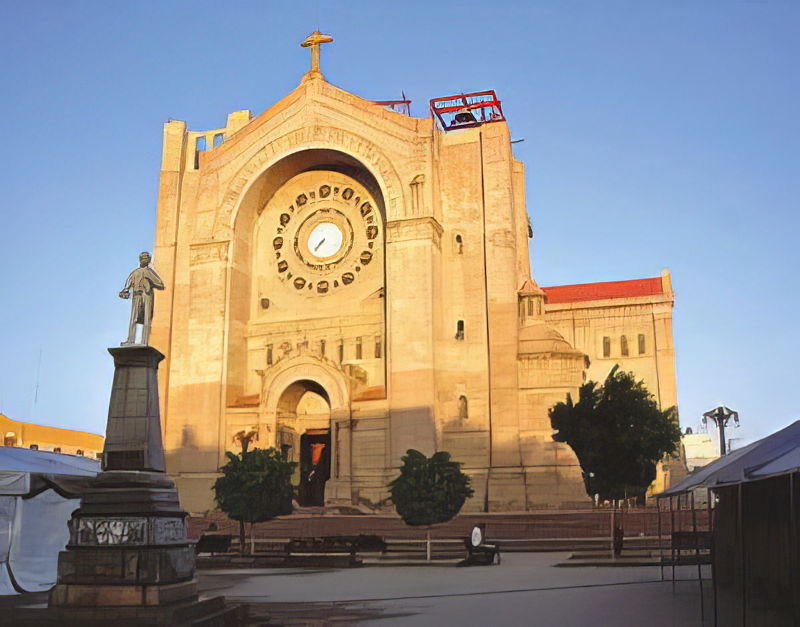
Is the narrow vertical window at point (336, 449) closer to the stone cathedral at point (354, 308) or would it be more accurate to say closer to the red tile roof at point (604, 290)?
the stone cathedral at point (354, 308)

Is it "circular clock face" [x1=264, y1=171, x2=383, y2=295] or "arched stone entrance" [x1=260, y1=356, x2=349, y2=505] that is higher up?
"circular clock face" [x1=264, y1=171, x2=383, y2=295]

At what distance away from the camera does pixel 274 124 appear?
147 ft

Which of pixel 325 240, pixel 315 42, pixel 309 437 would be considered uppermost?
pixel 315 42

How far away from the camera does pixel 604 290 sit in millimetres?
60031

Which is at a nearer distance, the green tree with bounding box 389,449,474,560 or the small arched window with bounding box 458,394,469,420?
the green tree with bounding box 389,449,474,560

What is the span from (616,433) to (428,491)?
6.94 m

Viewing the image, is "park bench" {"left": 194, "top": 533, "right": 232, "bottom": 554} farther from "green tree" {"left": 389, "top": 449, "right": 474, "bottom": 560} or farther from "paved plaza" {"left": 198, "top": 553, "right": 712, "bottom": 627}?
"green tree" {"left": 389, "top": 449, "right": 474, "bottom": 560}

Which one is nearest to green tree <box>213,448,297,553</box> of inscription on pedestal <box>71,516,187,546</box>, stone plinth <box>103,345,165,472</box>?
stone plinth <box>103,345,165,472</box>

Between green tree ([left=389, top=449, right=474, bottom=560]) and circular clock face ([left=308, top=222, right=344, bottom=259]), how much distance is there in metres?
20.6

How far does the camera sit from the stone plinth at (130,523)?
12242 mm

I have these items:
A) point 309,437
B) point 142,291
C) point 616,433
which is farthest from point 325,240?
point 142,291

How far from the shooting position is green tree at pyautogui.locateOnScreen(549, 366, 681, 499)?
92.1ft

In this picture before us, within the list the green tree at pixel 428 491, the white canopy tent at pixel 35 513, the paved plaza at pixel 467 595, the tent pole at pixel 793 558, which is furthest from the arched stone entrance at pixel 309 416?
the tent pole at pixel 793 558

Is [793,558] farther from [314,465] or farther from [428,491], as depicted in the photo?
[314,465]
